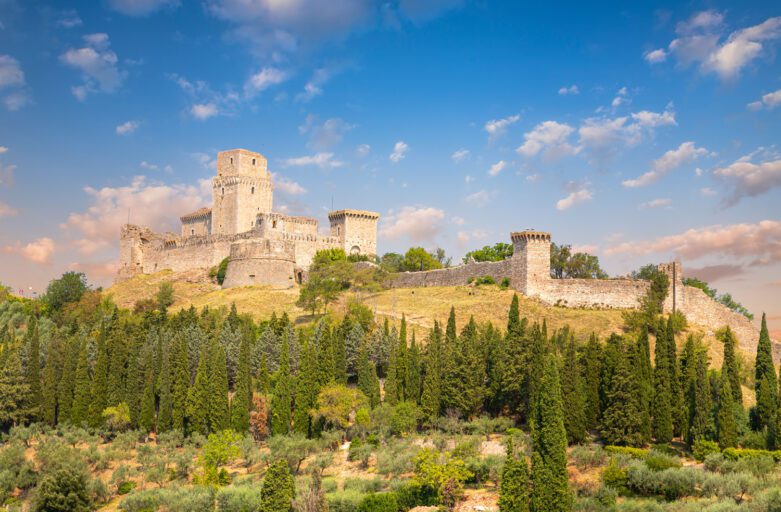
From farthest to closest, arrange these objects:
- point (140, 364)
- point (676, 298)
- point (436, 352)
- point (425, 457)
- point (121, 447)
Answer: point (676, 298) < point (140, 364) < point (436, 352) < point (121, 447) < point (425, 457)

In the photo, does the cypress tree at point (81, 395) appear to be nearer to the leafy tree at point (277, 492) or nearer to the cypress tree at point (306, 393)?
the cypress tree at point (306, 393)

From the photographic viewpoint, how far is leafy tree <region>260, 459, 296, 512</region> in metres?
24.0

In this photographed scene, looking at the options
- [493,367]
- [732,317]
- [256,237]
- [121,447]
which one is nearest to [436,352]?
[493,367]

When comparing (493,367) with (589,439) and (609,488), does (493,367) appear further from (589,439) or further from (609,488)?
(609,488)

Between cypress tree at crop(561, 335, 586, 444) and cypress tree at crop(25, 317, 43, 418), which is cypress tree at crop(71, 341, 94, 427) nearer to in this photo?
cypress tree at crop(25, 317, 43, 418)

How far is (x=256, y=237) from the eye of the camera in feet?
239

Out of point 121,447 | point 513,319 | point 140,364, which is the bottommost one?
point 121,447

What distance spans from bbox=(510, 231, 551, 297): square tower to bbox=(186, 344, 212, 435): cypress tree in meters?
26.1

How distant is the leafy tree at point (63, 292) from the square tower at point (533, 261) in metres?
41.1

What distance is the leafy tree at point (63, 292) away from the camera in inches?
2564

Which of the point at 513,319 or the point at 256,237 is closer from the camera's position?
the point at 513,319

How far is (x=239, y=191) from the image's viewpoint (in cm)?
7725

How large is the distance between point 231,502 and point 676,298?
36723 millimetres

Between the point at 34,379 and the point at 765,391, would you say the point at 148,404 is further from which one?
the point at 765,391
